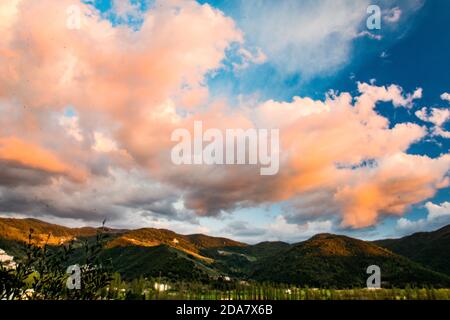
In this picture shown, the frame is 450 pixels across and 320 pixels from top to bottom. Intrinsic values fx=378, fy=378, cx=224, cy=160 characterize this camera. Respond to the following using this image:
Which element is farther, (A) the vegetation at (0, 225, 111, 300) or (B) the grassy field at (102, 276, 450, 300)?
(B) the grassy field at (102, 276, 450, 300)

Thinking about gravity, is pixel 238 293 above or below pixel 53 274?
below

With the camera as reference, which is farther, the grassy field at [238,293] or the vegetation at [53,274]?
the grassy field at [238,293]

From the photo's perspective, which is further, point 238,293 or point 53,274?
point 238,293

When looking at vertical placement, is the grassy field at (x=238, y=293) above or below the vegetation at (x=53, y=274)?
below

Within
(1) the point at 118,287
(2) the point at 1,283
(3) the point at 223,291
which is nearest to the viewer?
(2) the point at 1,283

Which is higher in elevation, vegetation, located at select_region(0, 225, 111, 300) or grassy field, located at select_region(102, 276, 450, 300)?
vegetation, located at select_region(0, 225, 111, 300)
